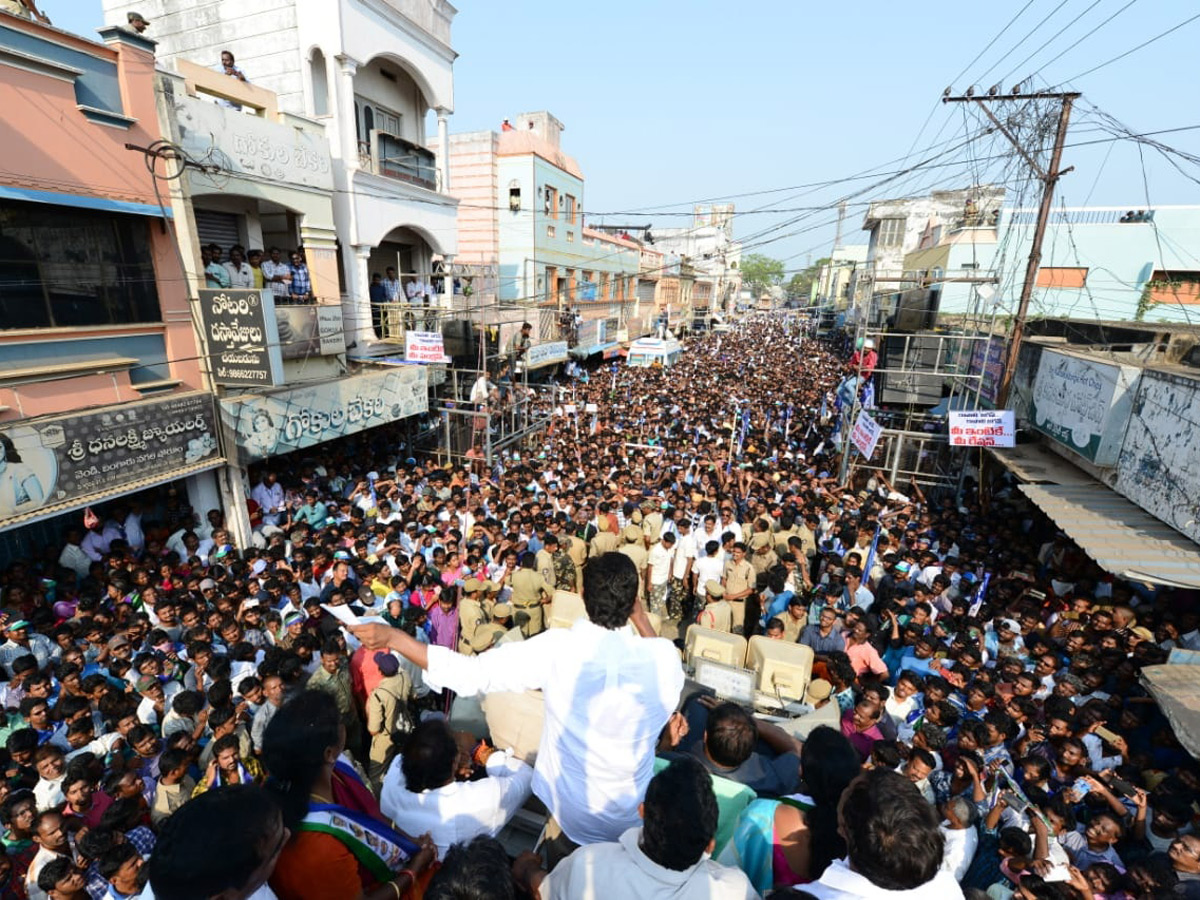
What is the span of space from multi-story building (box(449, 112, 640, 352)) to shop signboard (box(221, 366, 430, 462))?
29.8ft

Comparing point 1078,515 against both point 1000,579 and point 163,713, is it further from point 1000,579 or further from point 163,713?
point 163,713

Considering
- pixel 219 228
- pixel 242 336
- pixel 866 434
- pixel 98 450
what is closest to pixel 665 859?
pixel 98 450

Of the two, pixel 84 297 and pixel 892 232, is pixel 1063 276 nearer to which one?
pixel 892 232

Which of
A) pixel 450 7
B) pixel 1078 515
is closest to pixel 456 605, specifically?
pixel 1078 515

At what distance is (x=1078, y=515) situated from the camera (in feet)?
23.5

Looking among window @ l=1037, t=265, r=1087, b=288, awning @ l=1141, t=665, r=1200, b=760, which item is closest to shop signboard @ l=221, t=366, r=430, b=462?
awning @ l=1141, t=665, r=1200, b=760

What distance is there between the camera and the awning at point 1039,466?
8.43 metres

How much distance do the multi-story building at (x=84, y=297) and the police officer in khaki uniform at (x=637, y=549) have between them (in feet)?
21.0

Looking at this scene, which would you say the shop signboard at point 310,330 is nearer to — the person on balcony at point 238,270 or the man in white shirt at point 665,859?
the person on balcony at point 238,270

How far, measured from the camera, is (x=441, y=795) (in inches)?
100

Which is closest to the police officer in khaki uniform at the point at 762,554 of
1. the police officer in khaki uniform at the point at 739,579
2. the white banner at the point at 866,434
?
the police officer in khaki uniform at the point at 739,579

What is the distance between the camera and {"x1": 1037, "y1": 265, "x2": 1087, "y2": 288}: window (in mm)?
20125

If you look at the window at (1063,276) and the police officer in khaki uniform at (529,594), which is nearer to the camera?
the police officer in khaki uniform at (529,594)

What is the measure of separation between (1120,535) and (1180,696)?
2.83 metres
